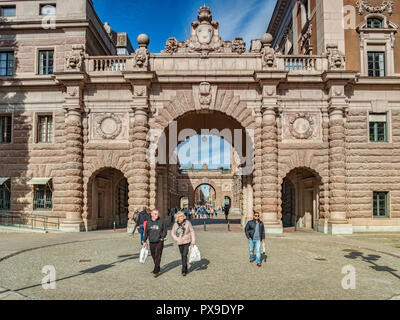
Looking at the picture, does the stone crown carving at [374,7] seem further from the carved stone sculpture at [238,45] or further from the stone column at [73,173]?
the stone column at [73,173]

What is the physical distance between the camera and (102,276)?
9.59 meters

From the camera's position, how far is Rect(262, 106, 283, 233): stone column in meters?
21.2

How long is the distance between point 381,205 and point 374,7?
39.4 feet

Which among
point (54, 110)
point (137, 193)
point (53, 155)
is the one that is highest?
point (54, 110)

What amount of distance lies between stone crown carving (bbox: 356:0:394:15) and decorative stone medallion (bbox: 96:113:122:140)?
16.1 meters

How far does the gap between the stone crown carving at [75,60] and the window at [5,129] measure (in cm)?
516

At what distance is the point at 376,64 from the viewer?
23141mm

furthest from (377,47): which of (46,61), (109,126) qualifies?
(46,61)

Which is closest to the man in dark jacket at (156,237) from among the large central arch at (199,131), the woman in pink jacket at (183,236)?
the woman in pink jacket at (183,236)

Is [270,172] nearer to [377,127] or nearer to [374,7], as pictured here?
[377,127]

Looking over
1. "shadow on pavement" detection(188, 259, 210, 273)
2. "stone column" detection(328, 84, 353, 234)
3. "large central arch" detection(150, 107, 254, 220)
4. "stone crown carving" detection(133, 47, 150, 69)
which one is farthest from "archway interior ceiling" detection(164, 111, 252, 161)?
"shadow on pavement" detection(188, 259, 210, 273)

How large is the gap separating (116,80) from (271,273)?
52.7ft

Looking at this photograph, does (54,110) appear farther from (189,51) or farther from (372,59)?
(372,59)
